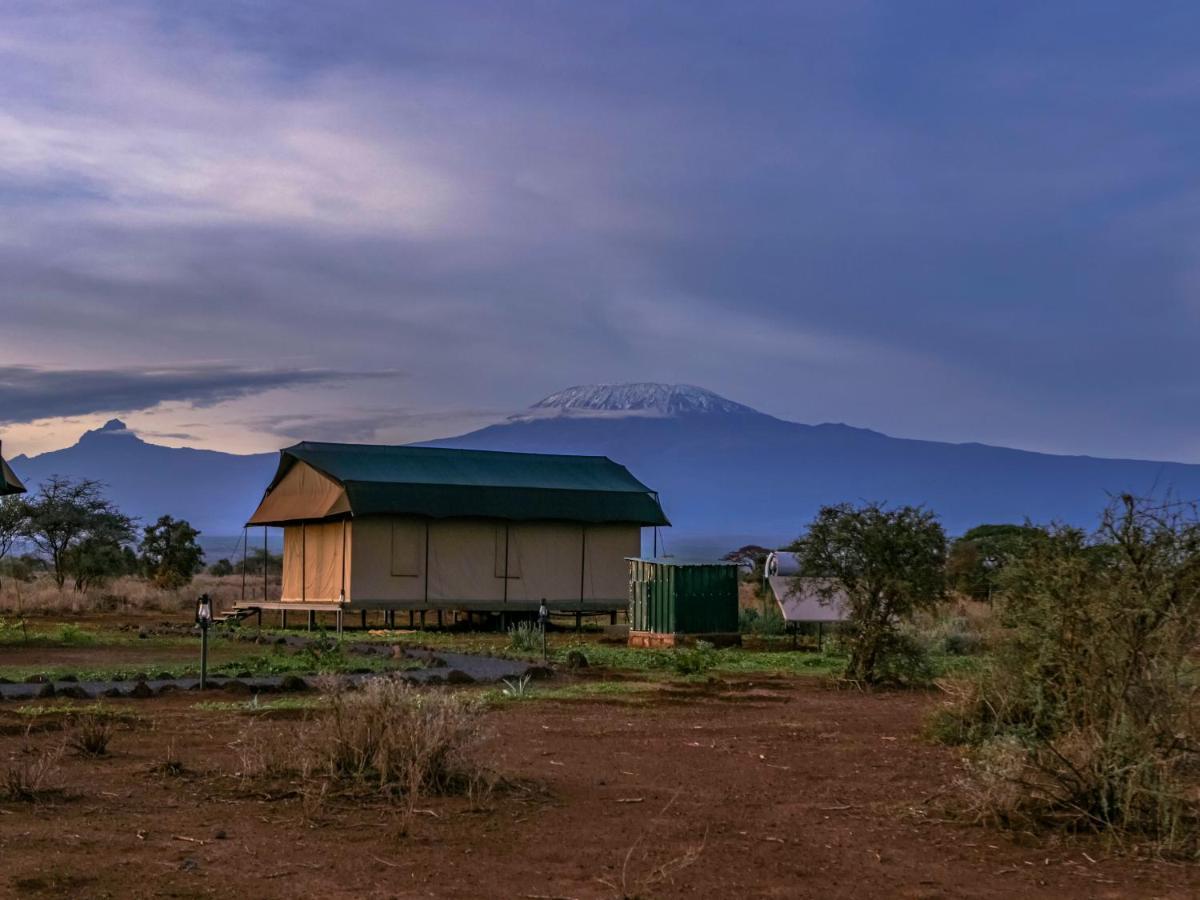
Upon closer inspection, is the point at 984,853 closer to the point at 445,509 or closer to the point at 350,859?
the point at 350,859

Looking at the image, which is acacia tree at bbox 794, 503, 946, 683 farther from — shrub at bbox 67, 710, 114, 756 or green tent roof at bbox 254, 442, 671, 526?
green tent roof at bbox 254, 442, 671, 526

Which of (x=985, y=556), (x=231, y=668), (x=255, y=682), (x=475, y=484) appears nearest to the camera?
(x=255, y=682)

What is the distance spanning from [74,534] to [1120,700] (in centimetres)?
4390

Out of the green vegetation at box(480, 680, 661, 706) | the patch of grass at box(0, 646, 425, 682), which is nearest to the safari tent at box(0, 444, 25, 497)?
the patch of grass at box(0, 646, 425, 682)

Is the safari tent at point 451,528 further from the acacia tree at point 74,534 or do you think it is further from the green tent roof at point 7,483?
the acacia tree at point 74,534

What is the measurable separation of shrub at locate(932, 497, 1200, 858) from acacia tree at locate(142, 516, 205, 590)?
44.2 m

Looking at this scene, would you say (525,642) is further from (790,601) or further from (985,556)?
(985,556)

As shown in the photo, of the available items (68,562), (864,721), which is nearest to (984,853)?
(864,721)

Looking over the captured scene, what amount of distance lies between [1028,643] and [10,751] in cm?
700

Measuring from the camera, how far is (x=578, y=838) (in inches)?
271

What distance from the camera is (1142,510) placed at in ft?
25.9

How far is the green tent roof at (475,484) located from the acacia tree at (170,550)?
15601mm

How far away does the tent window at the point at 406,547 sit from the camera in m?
31.4

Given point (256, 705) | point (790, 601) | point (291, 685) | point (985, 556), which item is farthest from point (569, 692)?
point (985, 556)
